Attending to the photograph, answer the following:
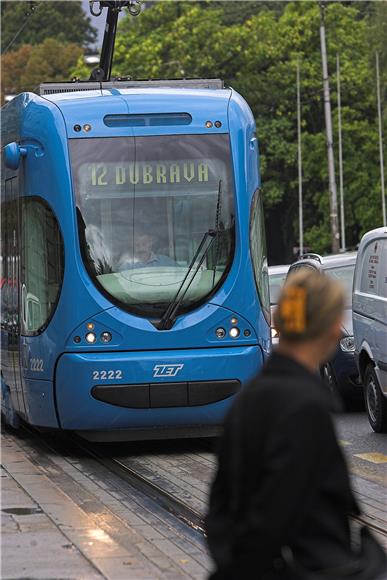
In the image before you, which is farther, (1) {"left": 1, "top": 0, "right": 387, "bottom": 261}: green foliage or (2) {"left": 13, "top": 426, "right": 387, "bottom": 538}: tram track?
(1) {"left": 1, "top": 0, "right": 387, "bottom": 261}: green foliage

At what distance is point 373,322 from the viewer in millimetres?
14391

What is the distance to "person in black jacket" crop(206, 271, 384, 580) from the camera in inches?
145

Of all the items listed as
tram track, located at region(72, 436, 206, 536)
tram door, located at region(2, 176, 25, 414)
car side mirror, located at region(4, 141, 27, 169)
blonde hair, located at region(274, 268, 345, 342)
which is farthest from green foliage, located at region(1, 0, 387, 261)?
blonde hair, located at region(274, 268, 345, 342)

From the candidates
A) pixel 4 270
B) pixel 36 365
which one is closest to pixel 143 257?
pixel 36 365

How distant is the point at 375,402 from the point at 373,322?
0.77 m

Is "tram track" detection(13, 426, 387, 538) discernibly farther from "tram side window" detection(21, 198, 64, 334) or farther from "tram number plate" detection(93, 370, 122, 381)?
"tram side window" detection(21, 198, 64, 334)

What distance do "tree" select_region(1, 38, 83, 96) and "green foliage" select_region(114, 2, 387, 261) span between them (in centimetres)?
2204

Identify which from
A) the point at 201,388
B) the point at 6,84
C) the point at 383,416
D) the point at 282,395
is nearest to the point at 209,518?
the point at 282,395

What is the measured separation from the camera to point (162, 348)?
12.3m

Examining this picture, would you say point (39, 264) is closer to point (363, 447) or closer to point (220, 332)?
point (220, 332)

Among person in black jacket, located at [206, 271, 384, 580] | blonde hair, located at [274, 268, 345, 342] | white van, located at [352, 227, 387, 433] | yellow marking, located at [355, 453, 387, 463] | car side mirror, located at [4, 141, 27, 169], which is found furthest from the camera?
white van, located at [352, 227, 387, 433]

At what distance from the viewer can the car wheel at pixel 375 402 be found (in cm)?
1434

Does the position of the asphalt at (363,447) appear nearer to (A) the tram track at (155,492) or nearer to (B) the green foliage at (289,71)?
(A) the tram track at (155,492)

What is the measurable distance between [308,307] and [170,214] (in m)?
8.88
